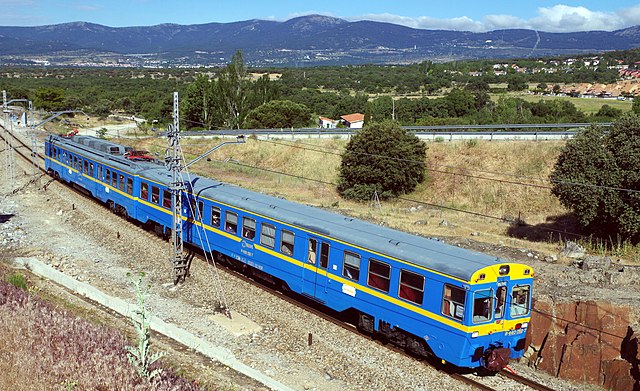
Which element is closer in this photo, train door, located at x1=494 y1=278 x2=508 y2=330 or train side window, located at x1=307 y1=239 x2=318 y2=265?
train door, located at x1=494 y1=278 x2=508 y2=330

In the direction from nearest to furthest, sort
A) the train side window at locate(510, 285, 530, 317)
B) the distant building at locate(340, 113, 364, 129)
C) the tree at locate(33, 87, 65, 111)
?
the train side window at locate(510, 285, 530, 317) < the distant building at locate(340, 113, 364, 129) < the tree at locate(33, 87, 65, 111)

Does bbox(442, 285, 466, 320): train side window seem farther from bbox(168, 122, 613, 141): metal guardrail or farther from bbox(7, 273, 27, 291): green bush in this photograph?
bbox(168, 122, 613, 141): metal guardrail

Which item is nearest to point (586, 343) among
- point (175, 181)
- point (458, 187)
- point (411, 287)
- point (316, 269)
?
point (411, 287)

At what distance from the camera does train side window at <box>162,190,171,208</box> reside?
2394 cm

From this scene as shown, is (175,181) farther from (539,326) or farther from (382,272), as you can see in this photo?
(539,326)

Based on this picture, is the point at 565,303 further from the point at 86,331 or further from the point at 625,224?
the point at 86,331

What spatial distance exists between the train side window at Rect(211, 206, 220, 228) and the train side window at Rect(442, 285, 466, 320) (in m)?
9.87

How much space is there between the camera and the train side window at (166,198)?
23.9 m

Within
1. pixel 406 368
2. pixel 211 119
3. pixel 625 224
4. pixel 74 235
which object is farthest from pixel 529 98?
pixel 406 368

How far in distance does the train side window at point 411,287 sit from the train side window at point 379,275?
437mm

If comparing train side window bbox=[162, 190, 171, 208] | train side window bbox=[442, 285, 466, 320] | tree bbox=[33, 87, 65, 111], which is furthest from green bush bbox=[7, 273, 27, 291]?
tree bbox=[33, 87, 65, 111]

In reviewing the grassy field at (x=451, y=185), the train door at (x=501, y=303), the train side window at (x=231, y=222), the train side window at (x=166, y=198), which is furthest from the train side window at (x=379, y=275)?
the grassy field at (x=451, y=185)

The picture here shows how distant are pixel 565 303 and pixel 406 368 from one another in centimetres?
538

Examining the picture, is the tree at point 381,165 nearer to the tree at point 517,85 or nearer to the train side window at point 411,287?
the train side window at point 411,287
